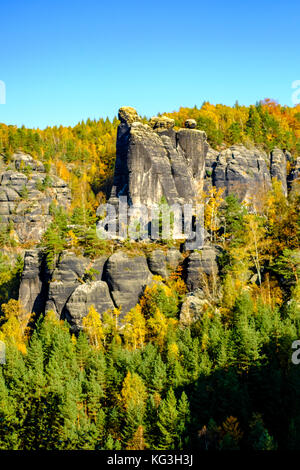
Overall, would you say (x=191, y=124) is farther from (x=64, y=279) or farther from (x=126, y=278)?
(x=64, y=279)

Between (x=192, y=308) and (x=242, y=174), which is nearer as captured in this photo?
(x=192, y=308)

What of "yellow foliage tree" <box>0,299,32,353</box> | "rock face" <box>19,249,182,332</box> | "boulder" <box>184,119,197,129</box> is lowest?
"yellow foliage tree" <box>0,299,32,353</box>

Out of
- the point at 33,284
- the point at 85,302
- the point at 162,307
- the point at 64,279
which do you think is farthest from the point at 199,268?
the point at 33,284

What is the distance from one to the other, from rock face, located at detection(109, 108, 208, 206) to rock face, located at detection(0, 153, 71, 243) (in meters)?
23.4

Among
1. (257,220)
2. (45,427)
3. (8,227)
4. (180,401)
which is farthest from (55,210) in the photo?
(180,401)

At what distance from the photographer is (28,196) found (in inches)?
3201

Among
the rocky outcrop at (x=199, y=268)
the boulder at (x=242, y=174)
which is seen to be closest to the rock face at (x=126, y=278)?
the rocky outcrop at (x=199, y=268)

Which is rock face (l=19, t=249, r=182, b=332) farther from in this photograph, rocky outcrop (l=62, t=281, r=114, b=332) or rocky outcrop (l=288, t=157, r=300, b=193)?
rocky outcrop (l=288, t=157, r=300, b=193)

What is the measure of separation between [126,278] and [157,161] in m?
23.4

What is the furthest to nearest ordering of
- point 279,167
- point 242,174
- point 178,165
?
point 279,167 < point 242,174 < point 178,165

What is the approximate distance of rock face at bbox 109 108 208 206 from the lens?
58.9 m

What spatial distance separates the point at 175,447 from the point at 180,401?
3.08 metres

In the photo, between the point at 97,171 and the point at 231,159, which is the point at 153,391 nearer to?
the point at 231,159

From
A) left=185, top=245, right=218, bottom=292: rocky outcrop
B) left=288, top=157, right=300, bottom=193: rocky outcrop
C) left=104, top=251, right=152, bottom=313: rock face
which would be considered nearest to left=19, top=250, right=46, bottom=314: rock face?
left=104, top=251, right=152, bottom=313: rock face
